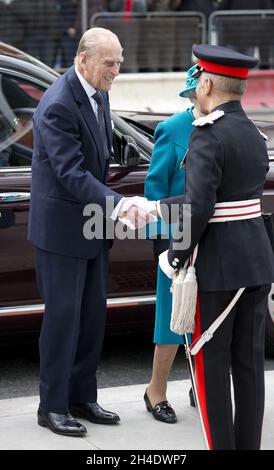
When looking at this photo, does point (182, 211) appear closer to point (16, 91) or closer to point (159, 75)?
point (16, 91)

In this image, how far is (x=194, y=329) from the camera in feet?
13.2

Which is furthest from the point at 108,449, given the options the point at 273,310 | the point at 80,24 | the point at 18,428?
the point at 80,24

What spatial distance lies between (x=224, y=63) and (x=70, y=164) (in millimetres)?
970

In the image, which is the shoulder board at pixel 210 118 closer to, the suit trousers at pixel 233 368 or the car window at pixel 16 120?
the suit trousers at pixel 233 368

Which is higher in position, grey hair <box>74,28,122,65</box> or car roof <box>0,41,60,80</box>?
grey hair <box>74,28,122,65</box>

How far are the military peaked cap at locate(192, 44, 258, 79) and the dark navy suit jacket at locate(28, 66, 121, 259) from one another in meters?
0.84

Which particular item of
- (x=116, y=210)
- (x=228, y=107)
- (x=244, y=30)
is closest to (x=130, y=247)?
(x=116, y=210)

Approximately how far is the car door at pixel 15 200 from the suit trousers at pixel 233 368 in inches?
69.1

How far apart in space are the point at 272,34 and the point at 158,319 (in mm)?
9298

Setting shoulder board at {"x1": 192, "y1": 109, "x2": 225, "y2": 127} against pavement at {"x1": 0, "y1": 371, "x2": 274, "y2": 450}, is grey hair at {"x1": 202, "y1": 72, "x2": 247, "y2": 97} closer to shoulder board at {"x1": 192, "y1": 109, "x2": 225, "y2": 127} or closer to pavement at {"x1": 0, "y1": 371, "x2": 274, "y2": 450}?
shoulder board at {"x1": 192, "y1": 109, "x2": 225, "y2": 127}

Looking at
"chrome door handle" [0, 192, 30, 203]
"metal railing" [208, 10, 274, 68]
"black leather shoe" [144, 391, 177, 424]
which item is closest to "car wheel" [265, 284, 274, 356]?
"black leather shoe" [144, 391, 177, 424]

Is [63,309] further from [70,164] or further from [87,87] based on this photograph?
[87,87]

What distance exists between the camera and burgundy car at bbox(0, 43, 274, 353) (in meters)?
5.54
